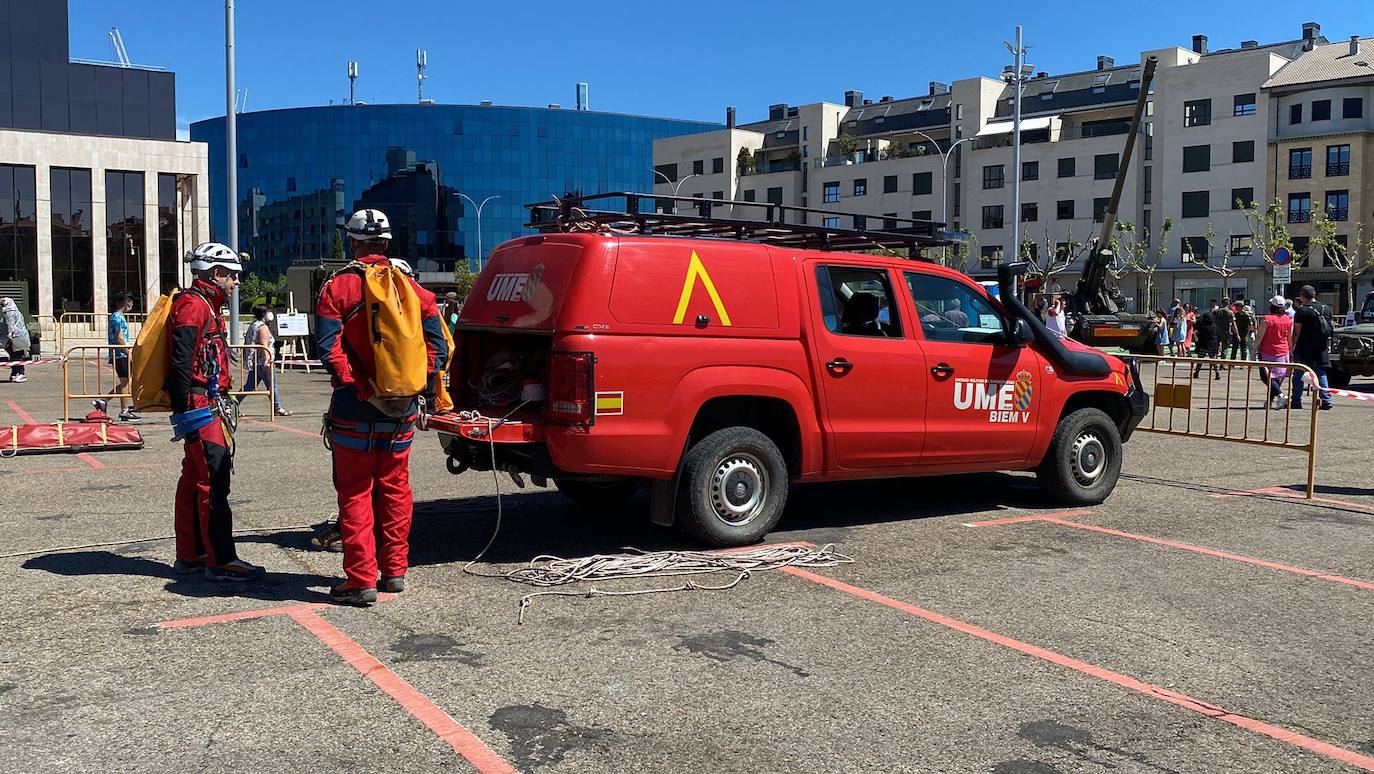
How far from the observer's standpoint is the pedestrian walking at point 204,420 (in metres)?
5.94

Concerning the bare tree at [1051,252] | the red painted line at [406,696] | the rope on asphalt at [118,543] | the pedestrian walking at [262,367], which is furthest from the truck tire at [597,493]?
the bare tree at [1051,252]

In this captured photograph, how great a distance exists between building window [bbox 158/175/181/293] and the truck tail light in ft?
167

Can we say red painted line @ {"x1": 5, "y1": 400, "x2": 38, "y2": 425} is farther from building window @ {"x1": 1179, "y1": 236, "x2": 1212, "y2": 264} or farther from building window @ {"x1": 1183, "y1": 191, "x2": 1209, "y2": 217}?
building window @ {"x1": 1183, "y1": 191, "x2": 1209, "y2": 217}

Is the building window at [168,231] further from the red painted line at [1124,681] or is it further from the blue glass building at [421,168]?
the red painted line at [1124,681]

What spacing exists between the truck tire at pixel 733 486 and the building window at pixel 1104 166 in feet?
231

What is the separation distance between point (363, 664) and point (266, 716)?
0.63 meters

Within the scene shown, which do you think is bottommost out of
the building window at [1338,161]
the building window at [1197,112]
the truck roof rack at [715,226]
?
the truck roof rack at [715,226]

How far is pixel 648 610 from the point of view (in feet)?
18.6

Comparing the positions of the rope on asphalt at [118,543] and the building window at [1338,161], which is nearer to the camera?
the rope on asphalt at [118,543]

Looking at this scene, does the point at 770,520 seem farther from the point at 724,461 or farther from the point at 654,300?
the point at 654,300

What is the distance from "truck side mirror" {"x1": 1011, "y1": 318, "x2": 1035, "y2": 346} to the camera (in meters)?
8.16

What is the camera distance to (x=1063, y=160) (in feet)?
243

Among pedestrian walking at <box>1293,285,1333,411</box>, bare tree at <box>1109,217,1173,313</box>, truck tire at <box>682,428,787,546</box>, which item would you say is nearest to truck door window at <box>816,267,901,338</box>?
truck tire at <box>682,428,787,546</box>

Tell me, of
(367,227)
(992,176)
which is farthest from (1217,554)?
(992,176)
